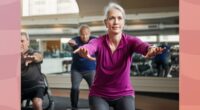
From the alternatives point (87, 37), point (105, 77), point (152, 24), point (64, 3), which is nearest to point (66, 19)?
point (64, 3)

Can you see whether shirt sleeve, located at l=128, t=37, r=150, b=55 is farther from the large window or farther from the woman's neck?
the large window

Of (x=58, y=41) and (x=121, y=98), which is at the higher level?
(x=58, y=41)

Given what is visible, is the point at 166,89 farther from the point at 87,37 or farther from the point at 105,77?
the point at 105,77

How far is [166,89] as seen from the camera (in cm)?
713

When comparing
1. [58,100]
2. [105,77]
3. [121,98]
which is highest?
[105,77]

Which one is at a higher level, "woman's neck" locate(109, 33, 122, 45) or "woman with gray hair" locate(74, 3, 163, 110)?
"woman's neck" locate(109, 33, 122, 45)

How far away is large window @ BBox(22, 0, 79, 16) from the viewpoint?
304 inches

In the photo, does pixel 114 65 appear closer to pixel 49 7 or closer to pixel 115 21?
pixel 115 21

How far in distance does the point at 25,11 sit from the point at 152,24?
3061 millimetres

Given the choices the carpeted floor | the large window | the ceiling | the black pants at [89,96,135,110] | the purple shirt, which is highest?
the large window

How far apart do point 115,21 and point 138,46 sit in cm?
21

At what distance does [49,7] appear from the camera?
25.6 feet

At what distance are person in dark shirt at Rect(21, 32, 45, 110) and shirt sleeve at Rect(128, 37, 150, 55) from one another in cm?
146

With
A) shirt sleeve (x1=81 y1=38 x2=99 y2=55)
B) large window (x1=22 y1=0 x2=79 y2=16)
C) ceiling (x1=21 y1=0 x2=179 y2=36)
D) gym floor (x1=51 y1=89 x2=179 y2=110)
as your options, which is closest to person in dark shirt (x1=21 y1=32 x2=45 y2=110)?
shirt sleeve (x1=81 y1=38 x2=99 y2=55)
